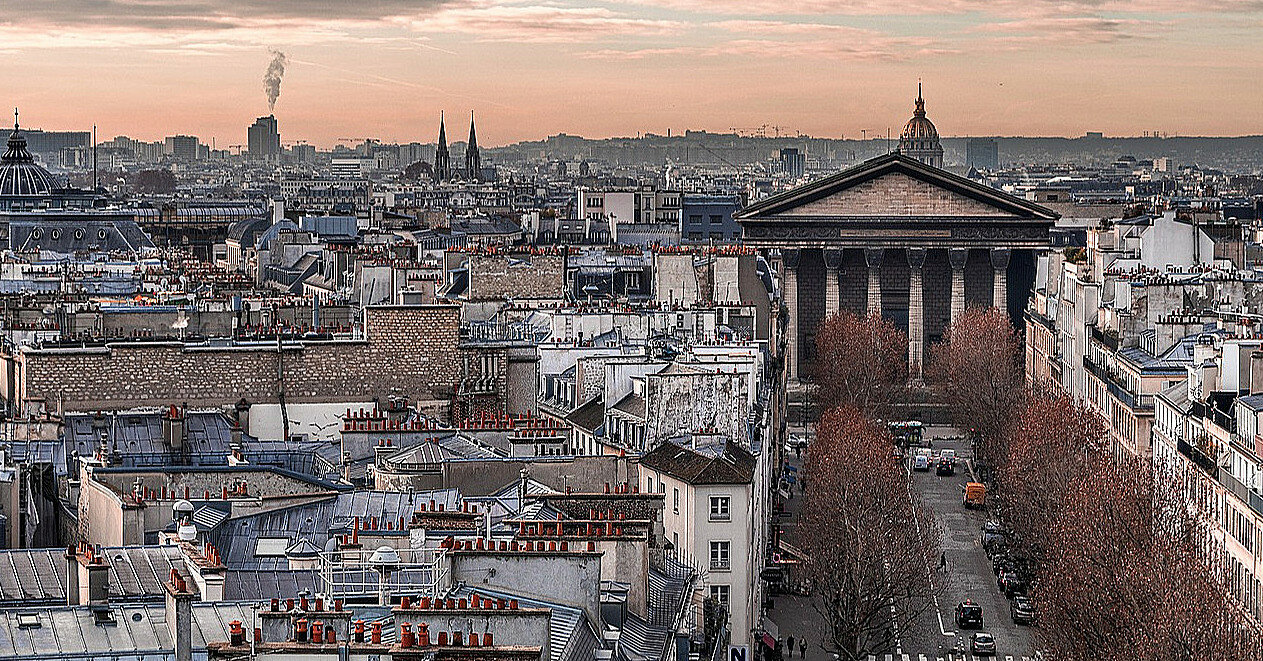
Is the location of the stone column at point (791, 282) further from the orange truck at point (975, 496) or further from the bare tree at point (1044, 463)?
the bare tree at point (1044, 463)

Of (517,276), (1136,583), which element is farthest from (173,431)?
(517,276)

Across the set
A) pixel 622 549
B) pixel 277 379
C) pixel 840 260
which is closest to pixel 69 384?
pixel 277 379

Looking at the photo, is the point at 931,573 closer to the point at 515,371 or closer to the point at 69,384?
the point at 515,371

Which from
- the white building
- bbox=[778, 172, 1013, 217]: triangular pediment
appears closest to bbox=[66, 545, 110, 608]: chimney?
the white building

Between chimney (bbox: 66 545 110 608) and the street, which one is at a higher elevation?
chimney (bbox: 66 545 110 608)

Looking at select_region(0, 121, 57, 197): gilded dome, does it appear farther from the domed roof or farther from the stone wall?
the stone wall

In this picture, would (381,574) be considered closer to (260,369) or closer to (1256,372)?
(260,369)
